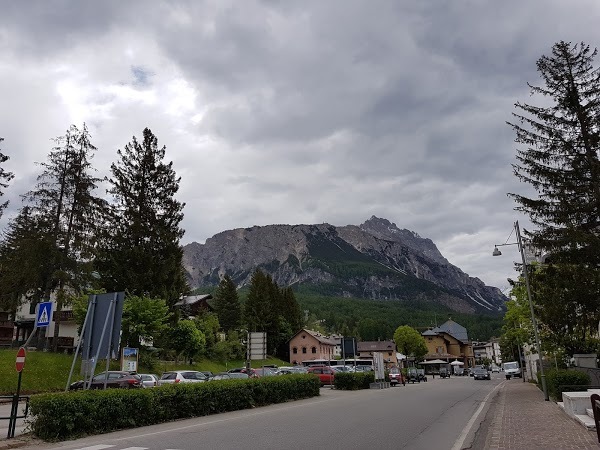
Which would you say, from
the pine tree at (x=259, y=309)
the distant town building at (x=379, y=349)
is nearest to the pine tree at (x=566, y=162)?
the pine tree at (x=259, y=309)

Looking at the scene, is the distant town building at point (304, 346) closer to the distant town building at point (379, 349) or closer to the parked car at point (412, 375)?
the distant town building at point (379, 349)

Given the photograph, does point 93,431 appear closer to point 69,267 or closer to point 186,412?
point 186,412

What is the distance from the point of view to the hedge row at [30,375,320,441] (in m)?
11.4

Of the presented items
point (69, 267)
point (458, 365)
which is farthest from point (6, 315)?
point (458, 365)

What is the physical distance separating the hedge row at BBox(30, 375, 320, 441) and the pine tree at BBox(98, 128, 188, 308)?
57.4 feet

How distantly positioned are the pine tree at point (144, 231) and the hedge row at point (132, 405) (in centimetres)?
1751

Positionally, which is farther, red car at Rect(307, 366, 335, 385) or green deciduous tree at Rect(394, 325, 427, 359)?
green deciduous tree at Rect(394, 325, 427, 359)

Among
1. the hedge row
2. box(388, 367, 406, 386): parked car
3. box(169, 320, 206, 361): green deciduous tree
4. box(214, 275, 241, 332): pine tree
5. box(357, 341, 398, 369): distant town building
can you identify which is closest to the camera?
the hedge row

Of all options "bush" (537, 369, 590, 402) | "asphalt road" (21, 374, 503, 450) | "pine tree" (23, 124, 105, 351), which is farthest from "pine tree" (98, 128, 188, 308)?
"bush" (537, 369, 590, 402)

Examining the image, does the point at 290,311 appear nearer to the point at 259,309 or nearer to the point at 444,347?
the point at 259,309

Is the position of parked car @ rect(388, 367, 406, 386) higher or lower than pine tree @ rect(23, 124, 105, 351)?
lower

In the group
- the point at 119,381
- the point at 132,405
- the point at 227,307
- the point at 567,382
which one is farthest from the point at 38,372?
the point at 227,307

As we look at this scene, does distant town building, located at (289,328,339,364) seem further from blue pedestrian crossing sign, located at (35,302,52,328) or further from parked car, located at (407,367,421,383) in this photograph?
blue pedestrian crossing sign, located at (35,302,52,328)

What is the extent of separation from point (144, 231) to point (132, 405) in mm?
24472
